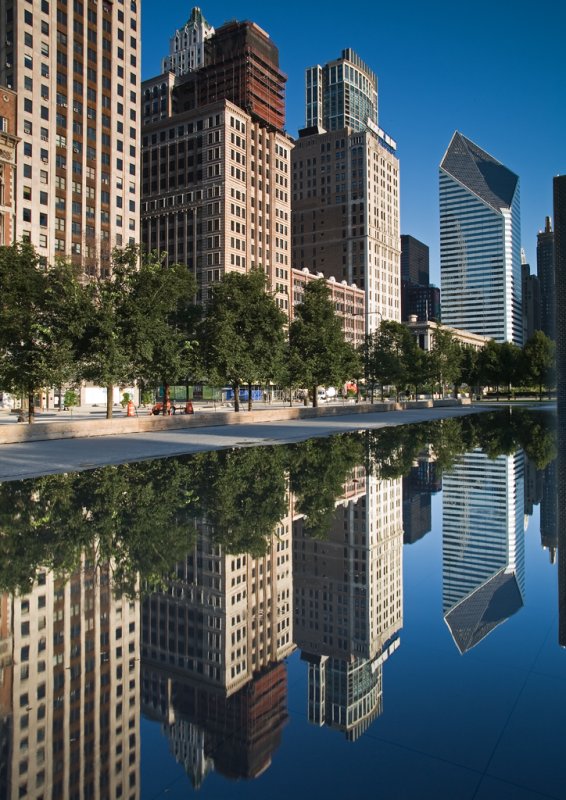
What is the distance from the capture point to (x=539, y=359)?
3472 inches

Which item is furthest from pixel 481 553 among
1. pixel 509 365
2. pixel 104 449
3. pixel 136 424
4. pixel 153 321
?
pixel 509 365

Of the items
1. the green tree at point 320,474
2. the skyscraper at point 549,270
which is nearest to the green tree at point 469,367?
the skyscraper at point 549,270

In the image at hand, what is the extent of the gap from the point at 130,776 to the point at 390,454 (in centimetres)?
1618

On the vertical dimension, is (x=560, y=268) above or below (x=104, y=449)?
above

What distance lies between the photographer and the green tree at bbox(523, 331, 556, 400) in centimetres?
8761

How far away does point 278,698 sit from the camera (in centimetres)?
411

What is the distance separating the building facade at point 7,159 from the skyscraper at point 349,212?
3836 inches

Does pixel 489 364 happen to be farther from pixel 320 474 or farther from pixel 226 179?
pixel 320 474

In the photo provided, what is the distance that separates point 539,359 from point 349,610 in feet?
297

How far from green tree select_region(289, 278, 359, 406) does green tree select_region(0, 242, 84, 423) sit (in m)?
19.2

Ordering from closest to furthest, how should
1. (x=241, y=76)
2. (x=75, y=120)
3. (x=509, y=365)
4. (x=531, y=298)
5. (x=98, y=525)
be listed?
1. (x=98, y=525)
2. (x=75, y=120)
3. (x=509, y=365)
4. (x=241, y=76)
5. (x=531, y=298)

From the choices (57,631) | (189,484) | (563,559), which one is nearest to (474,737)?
(57,631)

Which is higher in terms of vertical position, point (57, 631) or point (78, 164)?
point (78, 164)

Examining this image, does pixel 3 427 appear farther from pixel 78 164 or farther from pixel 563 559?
pixel 78 164
